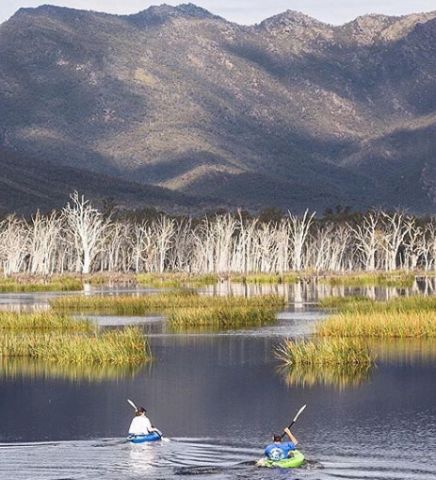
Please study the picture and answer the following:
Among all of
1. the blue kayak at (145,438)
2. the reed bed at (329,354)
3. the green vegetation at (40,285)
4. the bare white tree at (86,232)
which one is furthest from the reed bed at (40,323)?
the bare white tree at (86,232)

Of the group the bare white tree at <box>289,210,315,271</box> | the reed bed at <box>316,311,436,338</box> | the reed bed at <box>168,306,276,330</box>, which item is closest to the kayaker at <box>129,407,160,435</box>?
the reed bed at <box>316,311,436,338</box>

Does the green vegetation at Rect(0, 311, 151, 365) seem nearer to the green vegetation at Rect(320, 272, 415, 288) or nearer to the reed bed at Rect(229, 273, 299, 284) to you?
the green vegetation at Rect(320, 272, 415, 288)

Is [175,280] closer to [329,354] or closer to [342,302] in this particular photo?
[342,302]

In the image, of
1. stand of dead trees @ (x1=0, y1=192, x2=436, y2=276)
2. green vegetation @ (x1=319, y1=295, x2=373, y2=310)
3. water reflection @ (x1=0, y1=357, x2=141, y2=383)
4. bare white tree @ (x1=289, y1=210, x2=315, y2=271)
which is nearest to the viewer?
water reflection @ (x1=0, y1=357, x2=141, y2=383)

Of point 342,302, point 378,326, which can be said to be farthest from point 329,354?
point 342,302

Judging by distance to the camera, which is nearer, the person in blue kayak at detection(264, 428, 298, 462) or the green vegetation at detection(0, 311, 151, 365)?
the person in blue kayak at detection(264, 428, 298, 462)

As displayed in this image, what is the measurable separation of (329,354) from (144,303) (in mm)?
25170

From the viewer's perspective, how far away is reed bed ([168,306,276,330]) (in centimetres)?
5312

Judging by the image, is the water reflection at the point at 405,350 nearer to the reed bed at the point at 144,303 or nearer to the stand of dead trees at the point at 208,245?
the reed bed at the point at 144,303

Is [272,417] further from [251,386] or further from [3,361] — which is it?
[3,361]

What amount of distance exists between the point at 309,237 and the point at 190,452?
117 m

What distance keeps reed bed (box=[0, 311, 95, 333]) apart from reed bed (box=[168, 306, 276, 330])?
551cm

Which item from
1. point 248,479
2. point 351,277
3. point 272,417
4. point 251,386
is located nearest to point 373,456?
point 248,479

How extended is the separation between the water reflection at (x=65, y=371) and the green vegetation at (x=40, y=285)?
44.9m
